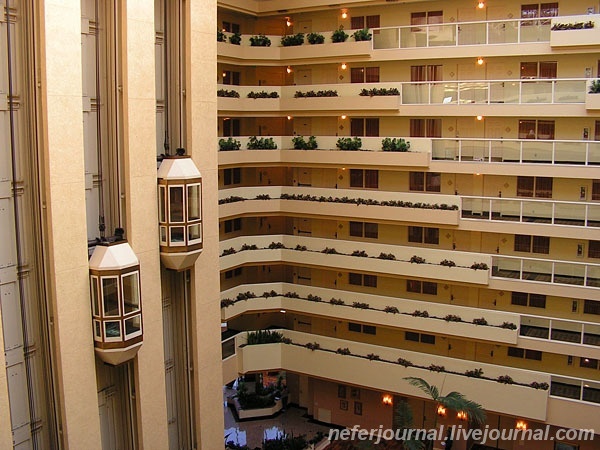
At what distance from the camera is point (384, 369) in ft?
92.3

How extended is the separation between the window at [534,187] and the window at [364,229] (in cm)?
614

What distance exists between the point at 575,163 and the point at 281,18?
1437 centimetres

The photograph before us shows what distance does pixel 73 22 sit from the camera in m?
15.3

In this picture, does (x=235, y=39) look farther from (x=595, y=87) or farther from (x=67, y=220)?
(x=67, y=220)

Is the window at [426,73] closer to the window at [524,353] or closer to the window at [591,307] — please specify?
the window at [591,307]

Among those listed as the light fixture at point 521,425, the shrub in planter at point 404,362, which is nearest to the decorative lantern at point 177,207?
the shrub in planter at point 404,362

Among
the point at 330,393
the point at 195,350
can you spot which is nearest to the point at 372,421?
the point at 330,393

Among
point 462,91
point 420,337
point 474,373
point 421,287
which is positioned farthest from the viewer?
point 420,337

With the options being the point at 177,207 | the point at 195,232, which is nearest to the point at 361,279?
the point at 195,232

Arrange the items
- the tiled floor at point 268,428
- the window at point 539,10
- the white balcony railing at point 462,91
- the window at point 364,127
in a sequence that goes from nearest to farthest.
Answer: the white balcony railing at point 462,91 → the window at point 539,10 → the window at point 364,127 → the tiled floor at point 268,428

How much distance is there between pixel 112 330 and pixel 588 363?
728 inches

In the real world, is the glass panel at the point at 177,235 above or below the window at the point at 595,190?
below

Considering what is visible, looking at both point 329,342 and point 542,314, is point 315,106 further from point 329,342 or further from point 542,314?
point 542,314

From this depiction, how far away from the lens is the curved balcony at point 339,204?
27.2m
